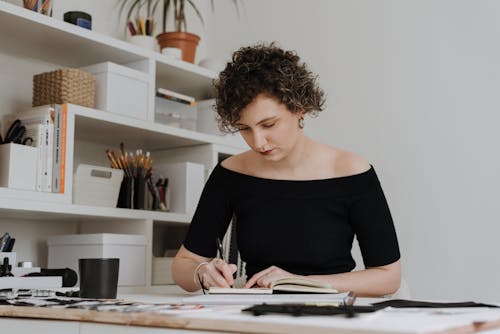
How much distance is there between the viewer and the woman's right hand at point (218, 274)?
148 centimetres

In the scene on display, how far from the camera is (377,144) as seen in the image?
2703mm

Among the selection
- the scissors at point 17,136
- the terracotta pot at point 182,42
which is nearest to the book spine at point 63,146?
the scissors at point 17,136

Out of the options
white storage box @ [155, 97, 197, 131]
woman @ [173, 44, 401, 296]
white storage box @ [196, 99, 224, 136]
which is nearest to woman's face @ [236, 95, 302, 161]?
woman @ [173, 44, 401, 296]

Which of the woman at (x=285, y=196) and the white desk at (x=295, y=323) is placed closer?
the white desk at (x=295, y=323)

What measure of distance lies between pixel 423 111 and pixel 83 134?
4.34 ft

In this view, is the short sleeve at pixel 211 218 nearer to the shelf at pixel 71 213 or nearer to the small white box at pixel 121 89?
the shelf at pixel 71 213

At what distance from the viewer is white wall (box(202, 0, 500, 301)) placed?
2434mm

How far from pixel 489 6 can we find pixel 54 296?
74.3 inches

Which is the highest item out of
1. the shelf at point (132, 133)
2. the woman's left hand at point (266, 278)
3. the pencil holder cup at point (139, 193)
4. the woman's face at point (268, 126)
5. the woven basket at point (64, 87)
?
the woven basket at point (64, 87)

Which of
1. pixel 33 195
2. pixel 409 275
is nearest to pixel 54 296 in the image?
pixel 33 195

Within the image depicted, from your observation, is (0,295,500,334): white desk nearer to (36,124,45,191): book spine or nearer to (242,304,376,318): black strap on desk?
(242,304,376,318): black strap on desk

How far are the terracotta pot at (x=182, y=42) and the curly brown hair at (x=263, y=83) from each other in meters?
1.01

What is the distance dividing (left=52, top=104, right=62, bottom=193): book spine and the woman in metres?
0.53

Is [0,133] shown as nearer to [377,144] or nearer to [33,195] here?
[33,195]
